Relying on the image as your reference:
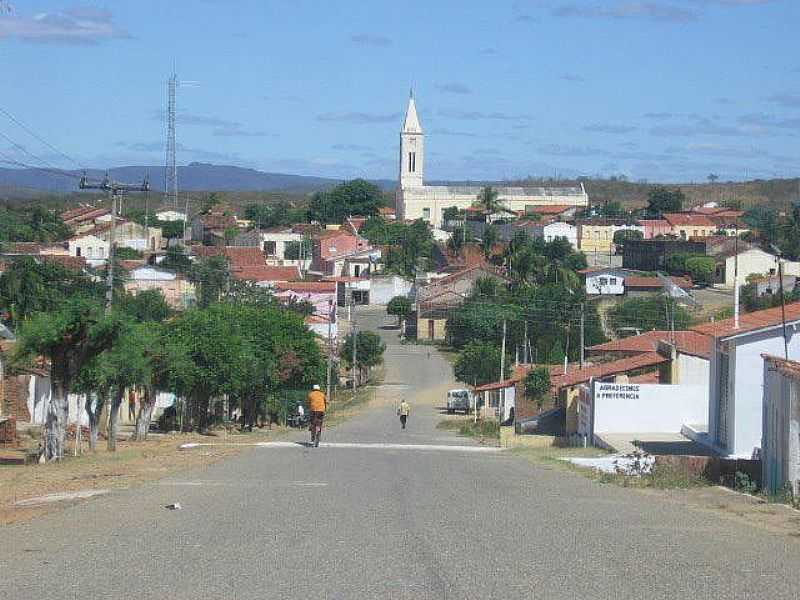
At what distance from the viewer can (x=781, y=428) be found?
765 inches

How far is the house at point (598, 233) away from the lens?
15562 cm

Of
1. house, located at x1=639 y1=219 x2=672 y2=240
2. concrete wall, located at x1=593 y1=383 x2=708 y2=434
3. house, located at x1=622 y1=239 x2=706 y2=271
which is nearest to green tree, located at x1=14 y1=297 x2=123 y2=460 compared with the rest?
concrete wall, located at x1=593 y1=383 x2=708 y2=434

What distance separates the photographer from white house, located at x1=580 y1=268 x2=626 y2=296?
11138cm

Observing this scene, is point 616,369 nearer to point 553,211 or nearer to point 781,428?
point 781,428

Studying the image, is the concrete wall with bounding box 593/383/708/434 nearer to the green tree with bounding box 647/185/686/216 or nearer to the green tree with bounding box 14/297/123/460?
the green tree with bounding box 14/297/123/460

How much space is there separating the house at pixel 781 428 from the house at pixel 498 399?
3952 cm

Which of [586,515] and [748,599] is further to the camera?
[586,515]

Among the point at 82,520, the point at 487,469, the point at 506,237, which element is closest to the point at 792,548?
the point at 82,520

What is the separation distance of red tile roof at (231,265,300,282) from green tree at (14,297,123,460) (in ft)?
271

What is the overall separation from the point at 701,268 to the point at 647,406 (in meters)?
83.7

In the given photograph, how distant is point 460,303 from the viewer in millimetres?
102125

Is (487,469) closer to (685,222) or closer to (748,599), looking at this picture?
(748,599)

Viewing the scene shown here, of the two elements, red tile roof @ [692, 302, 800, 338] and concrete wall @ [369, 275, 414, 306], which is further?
concrete wall @ [369, 275, 414, 306]

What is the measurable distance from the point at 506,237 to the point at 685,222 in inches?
853
